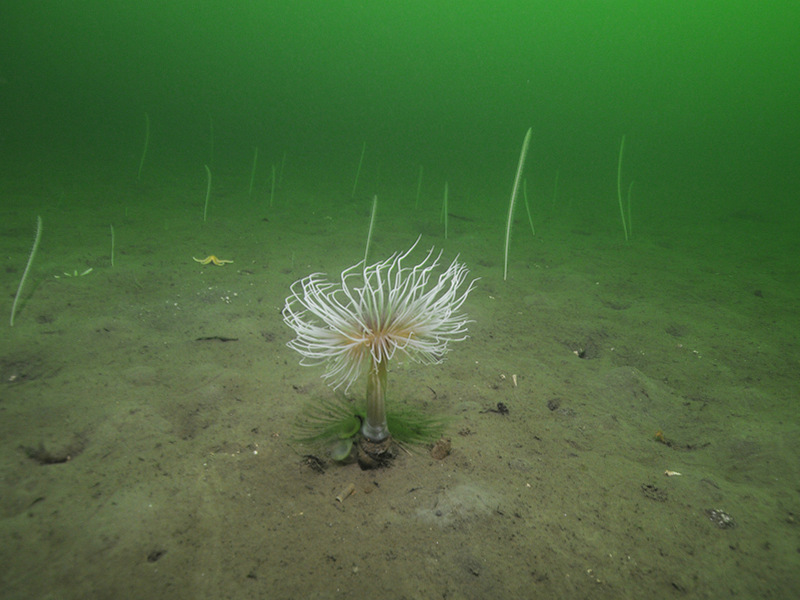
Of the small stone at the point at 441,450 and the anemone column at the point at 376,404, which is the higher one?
the anemone column at the point at 376,404

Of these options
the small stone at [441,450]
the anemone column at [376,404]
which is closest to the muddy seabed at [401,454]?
the small stone at [441,450]

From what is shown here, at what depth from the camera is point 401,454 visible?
6.21 feet

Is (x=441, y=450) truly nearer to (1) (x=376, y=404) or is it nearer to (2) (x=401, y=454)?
(2) (x=401, y=454)

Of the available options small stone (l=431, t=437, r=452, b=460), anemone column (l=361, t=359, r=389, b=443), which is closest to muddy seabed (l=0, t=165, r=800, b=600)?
small stone (l=431, t=437, r=452, b=460)

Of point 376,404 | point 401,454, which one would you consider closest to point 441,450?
point 401,454

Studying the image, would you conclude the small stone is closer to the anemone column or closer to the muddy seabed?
the muddy seabed

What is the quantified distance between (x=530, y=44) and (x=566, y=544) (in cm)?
5954

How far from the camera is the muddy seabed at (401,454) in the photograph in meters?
1.40

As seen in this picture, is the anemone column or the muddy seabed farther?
the anemone column

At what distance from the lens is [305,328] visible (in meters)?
1.87

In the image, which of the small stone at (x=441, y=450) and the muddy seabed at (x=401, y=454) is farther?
the small stone at (x=441, y=450)

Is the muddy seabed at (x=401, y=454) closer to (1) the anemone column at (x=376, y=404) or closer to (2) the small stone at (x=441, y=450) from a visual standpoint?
(2) the small stone at (x=441, y=450)

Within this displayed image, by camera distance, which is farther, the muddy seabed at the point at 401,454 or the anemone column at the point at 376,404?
the anemone column at the point at 376,404

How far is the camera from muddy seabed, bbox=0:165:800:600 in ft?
4.58
